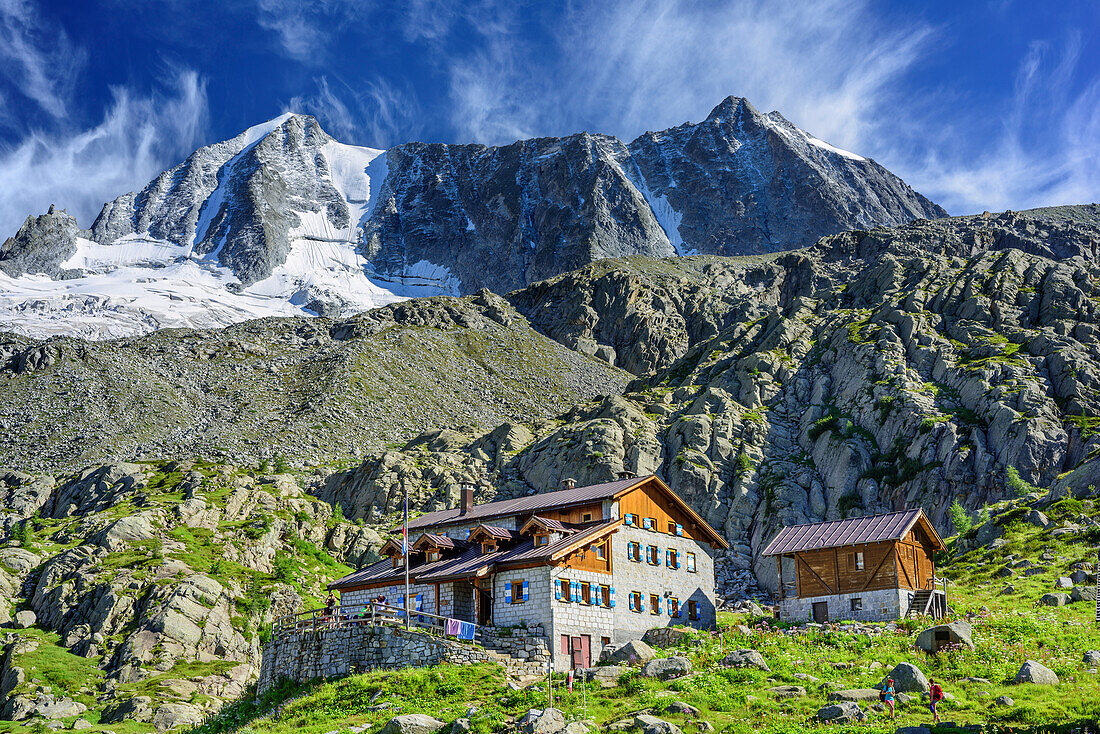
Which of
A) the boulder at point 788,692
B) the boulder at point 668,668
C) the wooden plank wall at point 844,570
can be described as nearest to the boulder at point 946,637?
the boulder at point 788,692

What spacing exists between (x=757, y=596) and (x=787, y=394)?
167 ft

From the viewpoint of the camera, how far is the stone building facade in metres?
54.7

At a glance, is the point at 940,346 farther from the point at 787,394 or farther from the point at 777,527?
the point at 777,527

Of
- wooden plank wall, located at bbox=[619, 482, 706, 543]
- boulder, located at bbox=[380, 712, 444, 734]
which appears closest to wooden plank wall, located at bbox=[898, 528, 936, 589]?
wooden plank wall, located at bbox=[619, 482, 706, 543]

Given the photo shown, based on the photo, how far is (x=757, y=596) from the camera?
98938mm

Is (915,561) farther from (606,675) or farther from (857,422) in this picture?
(857,422)

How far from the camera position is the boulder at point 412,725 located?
37062 millimetres

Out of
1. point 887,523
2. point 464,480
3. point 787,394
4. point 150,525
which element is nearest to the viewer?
point 887,523

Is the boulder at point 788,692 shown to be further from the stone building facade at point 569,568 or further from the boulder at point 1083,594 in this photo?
the boulder at point 1083,594

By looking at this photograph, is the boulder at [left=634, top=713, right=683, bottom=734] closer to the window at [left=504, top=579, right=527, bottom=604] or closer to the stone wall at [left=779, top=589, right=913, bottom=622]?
the window at [left=504, top=579, right=527, bottom=604]

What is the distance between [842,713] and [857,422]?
3873 inches

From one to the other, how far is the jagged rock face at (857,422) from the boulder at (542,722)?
2825 inches

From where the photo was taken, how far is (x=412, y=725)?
123 ft

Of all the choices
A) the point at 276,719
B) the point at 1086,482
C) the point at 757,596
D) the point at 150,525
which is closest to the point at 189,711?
the point at 276,719
